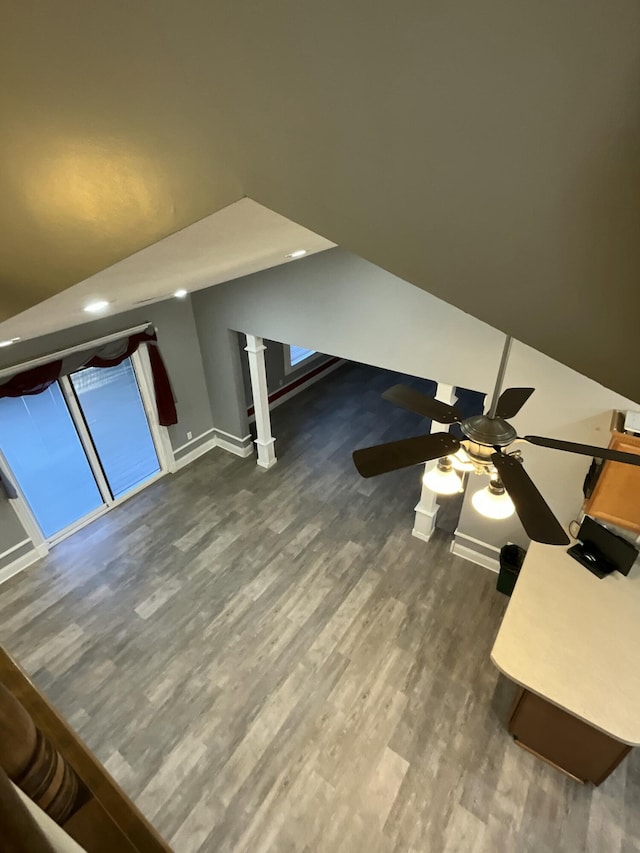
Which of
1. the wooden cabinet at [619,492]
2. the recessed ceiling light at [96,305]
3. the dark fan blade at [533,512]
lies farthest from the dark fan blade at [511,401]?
the recessed ceiling light at [96,305]

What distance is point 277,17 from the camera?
616 millimetres

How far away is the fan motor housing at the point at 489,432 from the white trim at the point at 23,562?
4.71 m

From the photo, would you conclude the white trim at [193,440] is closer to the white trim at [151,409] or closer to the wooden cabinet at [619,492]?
the white trim at [151,409]

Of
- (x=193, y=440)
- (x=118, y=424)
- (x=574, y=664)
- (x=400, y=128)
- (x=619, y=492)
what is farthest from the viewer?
(x=193, y=440)

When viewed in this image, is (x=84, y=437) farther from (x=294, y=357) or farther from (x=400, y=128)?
(x=400, y=128)

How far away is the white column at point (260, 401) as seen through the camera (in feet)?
16.6

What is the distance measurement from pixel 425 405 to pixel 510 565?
2.65 metres

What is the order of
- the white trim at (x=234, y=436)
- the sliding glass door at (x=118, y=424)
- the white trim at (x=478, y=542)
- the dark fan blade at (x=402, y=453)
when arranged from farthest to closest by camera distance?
1. the white trim at (x=234, y=436)
2. the sliding glass door at (x=118, y=424)
3. the white trim at (x=478, y=542)
4. the dark fan blade at (x=402, y=453)

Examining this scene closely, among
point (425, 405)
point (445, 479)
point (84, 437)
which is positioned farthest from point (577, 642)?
point (84, 437)

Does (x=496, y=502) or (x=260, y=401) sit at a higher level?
(x=496, y=502)

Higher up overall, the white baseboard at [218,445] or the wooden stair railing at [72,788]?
the wooden stair railing at [72,788]

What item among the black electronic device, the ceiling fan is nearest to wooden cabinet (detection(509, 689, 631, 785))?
the black electronic device

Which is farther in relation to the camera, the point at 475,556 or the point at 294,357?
the point at 294,357

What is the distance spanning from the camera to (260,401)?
547 centimetres
